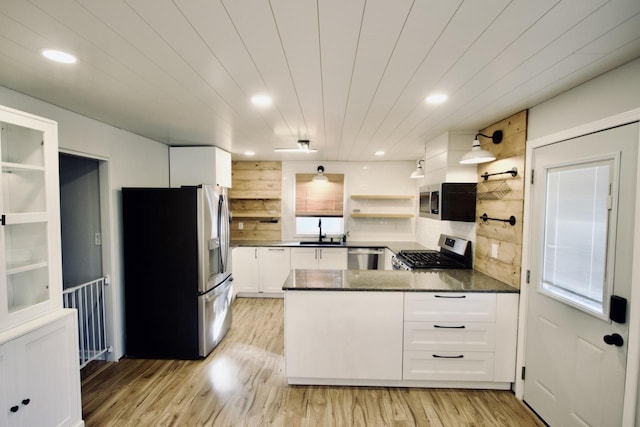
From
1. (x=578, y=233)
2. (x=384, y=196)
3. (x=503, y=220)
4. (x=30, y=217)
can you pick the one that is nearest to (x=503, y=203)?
(x=503, y=220)

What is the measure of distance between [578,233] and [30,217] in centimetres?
343

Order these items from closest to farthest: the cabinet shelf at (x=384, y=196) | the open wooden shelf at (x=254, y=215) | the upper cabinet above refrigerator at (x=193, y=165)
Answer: the upper cabinet above refrigerator at (x=193, y=165) → the cabinet shelf at (x=384, y=196) → the open wooden shelf at (x=254, y=215)

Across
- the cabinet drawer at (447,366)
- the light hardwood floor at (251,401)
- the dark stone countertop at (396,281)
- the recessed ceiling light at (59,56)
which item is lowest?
the light hardwood floor at (251,401)

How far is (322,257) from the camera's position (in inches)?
181

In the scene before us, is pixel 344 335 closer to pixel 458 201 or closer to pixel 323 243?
pixel 458 201

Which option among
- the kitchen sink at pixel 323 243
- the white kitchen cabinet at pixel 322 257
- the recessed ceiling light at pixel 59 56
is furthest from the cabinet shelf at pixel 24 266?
the kitchen sink at pixel 323 243

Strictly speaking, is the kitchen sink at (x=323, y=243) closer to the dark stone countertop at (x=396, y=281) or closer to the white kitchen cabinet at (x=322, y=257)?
the white kitchen cabinet at (x=322, y=257)

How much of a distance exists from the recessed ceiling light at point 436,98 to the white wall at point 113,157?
2.92 metres

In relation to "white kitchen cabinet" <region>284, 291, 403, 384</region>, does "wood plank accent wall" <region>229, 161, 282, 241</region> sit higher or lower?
higher

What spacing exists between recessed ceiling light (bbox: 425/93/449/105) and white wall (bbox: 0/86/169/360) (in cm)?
292

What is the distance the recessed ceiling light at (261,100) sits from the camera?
198cm

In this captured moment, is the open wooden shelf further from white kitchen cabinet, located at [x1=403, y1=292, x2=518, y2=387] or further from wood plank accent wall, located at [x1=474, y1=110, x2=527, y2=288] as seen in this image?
wood plank accent wall, located at [x1=474, y1=110, x2=527, y2=288]

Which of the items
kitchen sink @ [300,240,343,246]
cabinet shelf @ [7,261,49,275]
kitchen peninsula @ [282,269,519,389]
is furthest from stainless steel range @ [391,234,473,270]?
cabinet shelf @ [7,261,49,275]

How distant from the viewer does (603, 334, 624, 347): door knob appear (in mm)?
1512
